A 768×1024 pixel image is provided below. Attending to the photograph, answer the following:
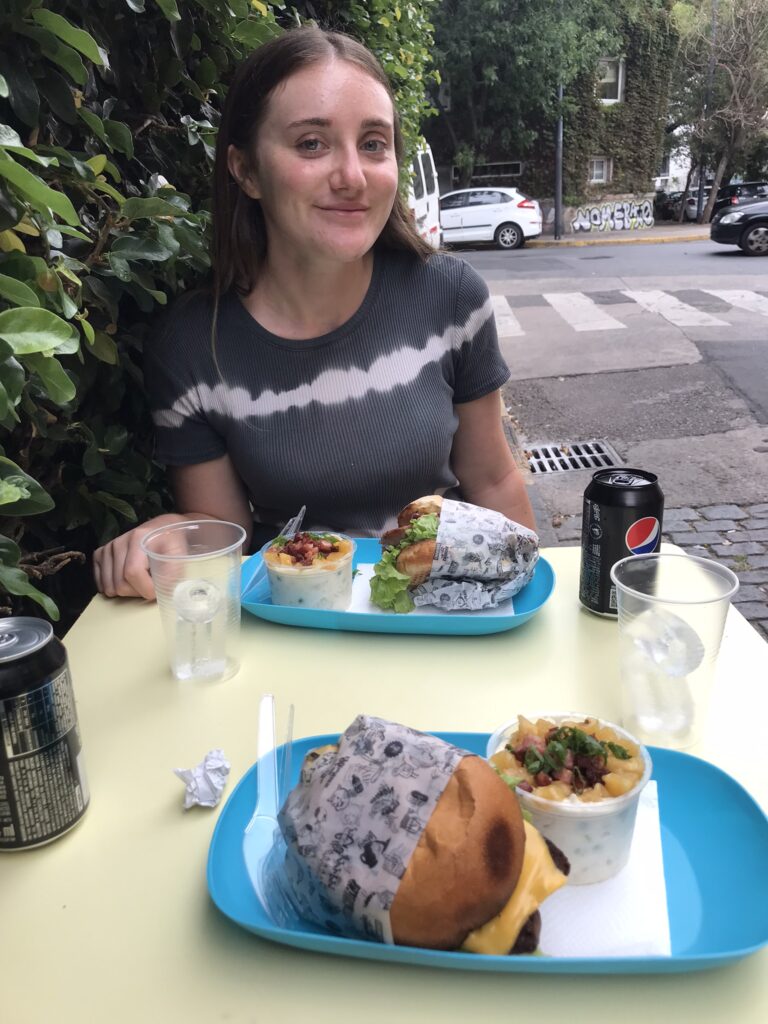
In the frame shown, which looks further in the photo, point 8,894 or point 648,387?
point 648,387

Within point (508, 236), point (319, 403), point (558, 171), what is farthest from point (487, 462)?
point (558, 171)

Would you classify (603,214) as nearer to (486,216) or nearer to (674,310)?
(486,216)

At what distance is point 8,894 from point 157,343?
1.36 metres

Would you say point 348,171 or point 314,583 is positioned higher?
point 348,171

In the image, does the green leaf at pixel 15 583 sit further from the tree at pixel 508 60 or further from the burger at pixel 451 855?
the tree at pixel 508 60

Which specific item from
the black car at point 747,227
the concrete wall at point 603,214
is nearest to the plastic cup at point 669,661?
the black car at point 747,227

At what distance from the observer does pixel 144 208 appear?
1.58 metres

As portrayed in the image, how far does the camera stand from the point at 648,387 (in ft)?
23.2

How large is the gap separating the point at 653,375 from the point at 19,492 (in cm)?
711

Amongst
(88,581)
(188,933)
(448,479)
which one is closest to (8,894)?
(188,933)

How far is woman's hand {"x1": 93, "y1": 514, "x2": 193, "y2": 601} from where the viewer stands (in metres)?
1.62

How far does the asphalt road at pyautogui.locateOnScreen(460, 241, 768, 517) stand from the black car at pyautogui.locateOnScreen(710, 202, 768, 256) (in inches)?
94.8

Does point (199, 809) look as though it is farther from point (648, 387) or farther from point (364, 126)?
point (648, 387)

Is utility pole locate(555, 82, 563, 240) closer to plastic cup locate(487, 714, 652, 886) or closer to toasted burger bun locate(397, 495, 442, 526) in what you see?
toasted burger bun locate(397, 495, 442, 526)
